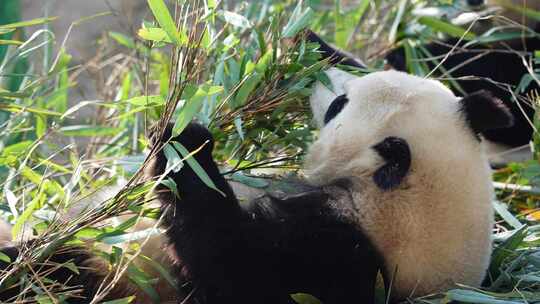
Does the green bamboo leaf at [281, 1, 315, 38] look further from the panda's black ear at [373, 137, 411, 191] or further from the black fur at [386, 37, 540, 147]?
the black fur at [386, 37, 540, 147]

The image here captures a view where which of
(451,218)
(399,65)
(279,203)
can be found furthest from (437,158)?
(399,65)

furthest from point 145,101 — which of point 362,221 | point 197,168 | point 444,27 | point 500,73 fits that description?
point 500,73

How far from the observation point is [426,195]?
224 centimetres

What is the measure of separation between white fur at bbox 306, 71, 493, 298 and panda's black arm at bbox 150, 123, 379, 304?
95 mm

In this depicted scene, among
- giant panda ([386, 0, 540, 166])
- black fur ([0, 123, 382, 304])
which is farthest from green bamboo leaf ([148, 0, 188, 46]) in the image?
giant panda ([386, 0, 540, 166])

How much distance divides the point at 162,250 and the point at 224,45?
70 centimetres

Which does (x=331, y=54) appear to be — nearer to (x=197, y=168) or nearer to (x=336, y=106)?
(x=336, y=106)

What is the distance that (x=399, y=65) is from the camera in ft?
13.7

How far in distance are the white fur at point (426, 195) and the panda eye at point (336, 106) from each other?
0.38ft

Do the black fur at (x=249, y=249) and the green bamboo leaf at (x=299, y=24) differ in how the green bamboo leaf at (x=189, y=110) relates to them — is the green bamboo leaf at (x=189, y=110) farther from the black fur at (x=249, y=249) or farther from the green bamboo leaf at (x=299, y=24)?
the green bamboo leaf at (x=299, y=24)

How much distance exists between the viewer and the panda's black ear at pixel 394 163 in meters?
2.23

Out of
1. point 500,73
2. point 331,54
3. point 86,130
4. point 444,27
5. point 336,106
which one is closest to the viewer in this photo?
point 336,106

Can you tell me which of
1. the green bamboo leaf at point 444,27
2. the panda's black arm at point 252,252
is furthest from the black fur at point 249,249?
the green bamboo leaf at point 444,27

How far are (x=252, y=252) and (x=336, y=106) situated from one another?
55cm
